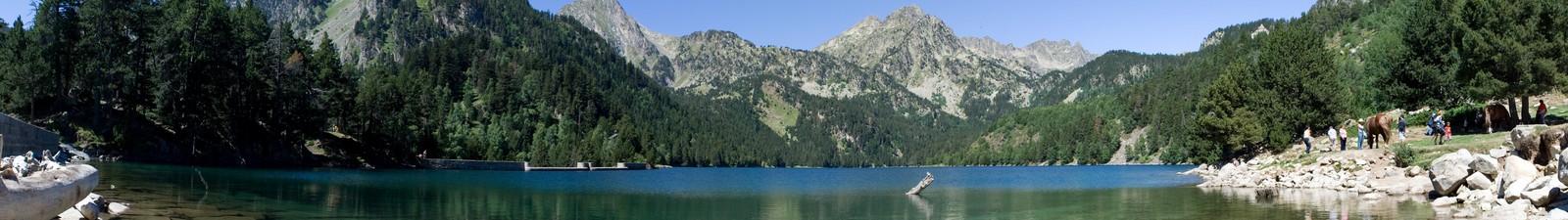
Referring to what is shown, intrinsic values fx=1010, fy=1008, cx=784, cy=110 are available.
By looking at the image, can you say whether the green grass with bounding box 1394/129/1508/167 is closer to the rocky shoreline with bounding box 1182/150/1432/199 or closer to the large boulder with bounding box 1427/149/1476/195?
the rocky shoreline with bounding box 1182/150/1432/199

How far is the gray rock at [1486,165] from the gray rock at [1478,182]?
0.22 metres

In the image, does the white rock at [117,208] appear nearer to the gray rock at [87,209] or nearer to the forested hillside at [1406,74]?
the gray rock at [87,209]

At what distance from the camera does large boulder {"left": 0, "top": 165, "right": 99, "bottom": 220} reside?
1897 cm

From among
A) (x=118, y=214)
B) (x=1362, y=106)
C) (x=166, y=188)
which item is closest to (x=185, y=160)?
(x=166, y=188)

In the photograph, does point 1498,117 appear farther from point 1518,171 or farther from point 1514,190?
point 1514,190

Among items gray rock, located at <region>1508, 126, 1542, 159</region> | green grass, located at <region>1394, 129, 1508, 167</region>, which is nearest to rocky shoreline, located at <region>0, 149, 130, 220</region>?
gray rock, located at <region>1508, 126, 1542, 159</region>

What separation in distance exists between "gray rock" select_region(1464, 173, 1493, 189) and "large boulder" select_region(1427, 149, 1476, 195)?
1.66ft

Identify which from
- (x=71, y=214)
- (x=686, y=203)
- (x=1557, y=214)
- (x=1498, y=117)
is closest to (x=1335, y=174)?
(x=1498, y=117)

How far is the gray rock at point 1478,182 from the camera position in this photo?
99.6ft

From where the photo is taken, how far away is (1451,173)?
31953mm

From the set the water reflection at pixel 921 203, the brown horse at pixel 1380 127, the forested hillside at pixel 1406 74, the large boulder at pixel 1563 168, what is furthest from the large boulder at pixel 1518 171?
the forested hillside at pixel 1406 74

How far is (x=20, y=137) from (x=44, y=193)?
24.8m

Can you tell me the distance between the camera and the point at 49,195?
2088 centimetres

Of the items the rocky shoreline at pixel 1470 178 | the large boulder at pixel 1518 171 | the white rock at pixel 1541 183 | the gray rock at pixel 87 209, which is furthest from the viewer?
the large boulder at pixel 1518 171
